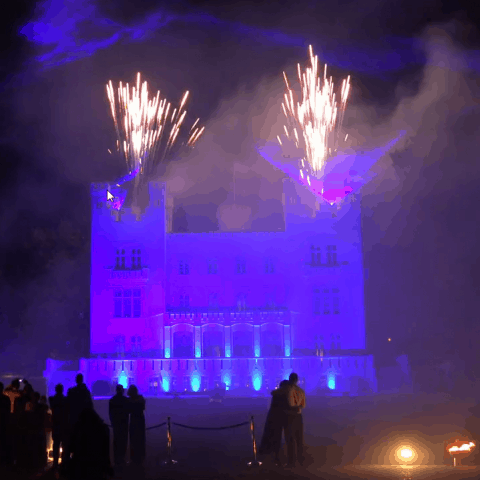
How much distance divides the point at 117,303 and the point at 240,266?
815cm

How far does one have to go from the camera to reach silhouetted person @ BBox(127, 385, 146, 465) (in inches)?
527

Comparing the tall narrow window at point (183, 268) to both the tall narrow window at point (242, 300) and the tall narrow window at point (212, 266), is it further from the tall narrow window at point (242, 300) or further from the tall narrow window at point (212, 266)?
the tall narrow window at point (242, 300)

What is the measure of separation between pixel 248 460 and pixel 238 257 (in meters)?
30.4

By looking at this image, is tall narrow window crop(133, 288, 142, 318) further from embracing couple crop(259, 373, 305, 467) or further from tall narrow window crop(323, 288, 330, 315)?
embracing couple crop(259, 373, 305, 467)

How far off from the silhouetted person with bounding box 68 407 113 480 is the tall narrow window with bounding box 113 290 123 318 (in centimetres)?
3556

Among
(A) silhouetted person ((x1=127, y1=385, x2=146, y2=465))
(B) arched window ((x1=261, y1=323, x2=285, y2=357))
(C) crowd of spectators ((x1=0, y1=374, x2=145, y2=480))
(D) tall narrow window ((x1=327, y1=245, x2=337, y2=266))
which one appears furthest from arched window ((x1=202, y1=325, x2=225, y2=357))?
(A) silhouetted person ((x1=127, y1=385, x2=146, y2=465))

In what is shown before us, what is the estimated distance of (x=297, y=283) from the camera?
44.1m

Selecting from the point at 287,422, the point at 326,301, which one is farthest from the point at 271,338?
the point at 287,422

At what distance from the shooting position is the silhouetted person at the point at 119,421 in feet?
44.5

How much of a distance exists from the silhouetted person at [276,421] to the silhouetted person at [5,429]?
16.3 ft

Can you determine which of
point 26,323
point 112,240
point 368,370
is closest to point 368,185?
point 368,370

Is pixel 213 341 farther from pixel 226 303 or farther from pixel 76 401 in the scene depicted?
pixel 76 401

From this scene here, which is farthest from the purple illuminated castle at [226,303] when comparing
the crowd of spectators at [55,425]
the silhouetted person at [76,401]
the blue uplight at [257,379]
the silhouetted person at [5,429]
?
the silhouetted person at [76,401]

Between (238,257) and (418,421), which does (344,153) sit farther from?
(418,421)
